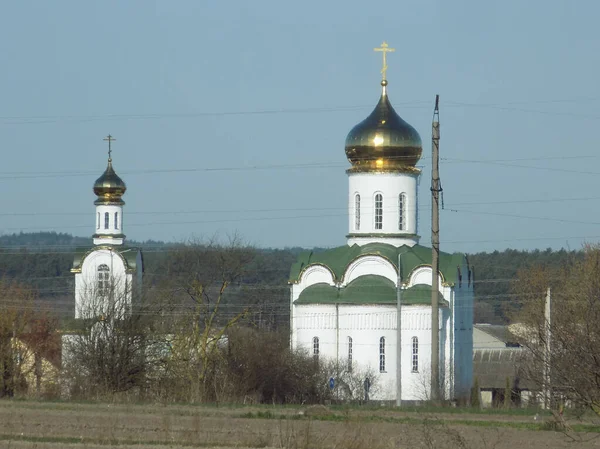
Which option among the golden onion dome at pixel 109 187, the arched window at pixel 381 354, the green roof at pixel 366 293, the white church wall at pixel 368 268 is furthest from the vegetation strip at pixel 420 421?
the golden onion dome at pixel 109 187

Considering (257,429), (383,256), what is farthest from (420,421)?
(383,256)

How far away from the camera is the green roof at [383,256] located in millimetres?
41375

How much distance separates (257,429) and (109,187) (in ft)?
96.5

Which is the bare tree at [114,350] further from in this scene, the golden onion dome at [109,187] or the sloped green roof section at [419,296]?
the golden onion dome at [109,187]

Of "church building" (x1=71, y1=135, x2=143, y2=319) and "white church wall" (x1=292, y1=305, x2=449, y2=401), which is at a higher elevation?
"church building" (x1=71, y1=135, x2=143, y2=319)

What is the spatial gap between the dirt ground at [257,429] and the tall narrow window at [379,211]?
18936mm

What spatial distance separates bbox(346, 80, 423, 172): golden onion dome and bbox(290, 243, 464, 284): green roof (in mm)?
2427

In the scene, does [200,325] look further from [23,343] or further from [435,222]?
[435,222]

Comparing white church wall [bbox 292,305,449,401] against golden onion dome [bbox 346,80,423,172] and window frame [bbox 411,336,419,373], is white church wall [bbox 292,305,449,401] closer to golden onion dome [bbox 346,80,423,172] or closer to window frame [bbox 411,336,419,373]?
window frame [bbox 411,336,419,373]

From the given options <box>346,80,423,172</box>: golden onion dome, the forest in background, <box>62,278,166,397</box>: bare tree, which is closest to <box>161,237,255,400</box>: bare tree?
<box>62,278,166,397</box>: bare tree

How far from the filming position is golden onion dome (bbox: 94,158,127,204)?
1896 inches

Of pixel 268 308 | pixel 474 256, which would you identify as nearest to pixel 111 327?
pixel 268 308

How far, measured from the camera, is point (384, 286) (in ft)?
133

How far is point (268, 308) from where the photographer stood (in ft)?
196
